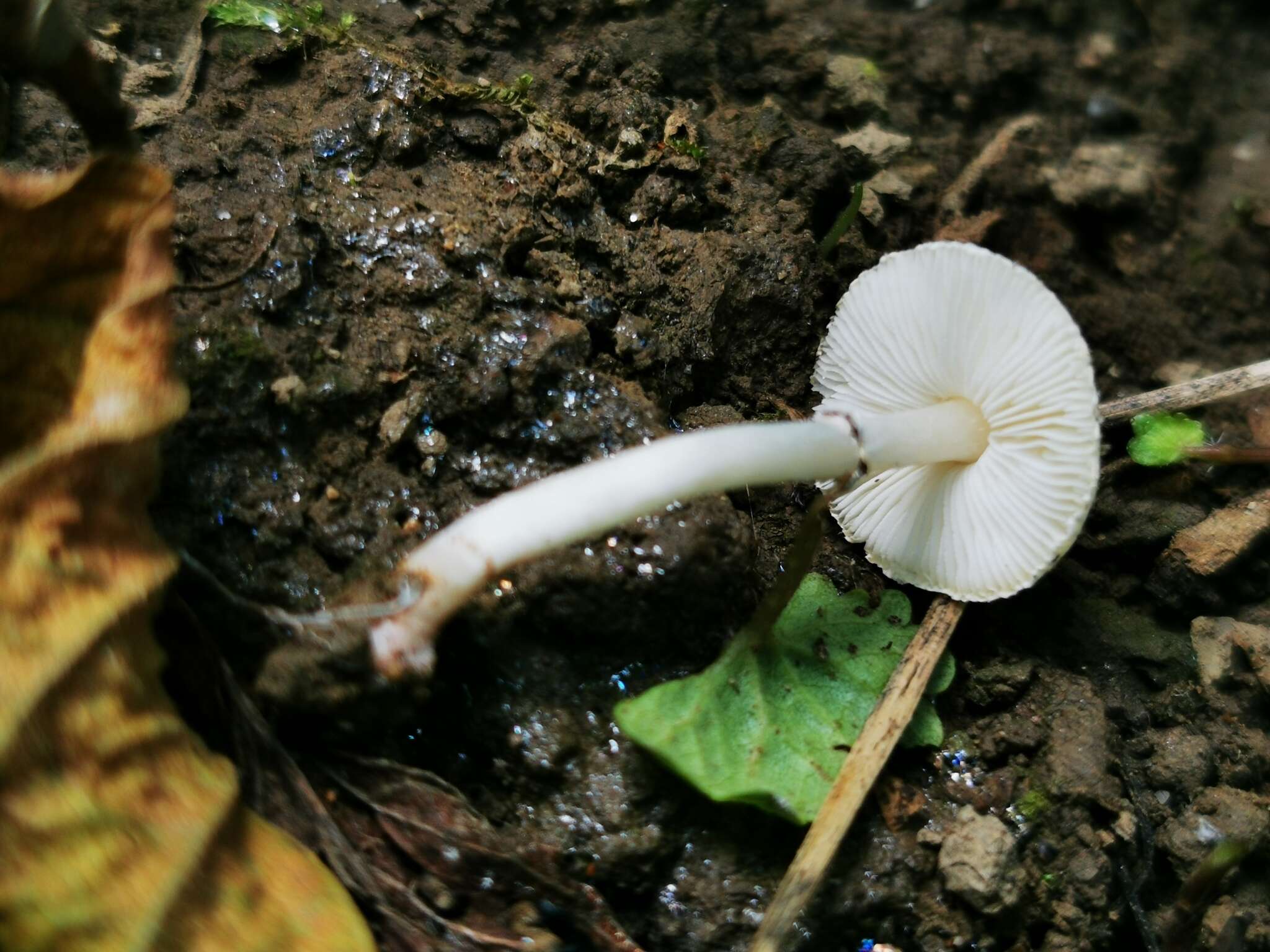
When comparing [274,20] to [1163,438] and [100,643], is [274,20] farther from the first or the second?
[1163,438]

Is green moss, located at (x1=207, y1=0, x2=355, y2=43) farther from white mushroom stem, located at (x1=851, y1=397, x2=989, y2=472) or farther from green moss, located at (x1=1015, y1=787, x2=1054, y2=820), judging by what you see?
green moss, located at (x1=1015, y1=787, x2=1054, y2=820)

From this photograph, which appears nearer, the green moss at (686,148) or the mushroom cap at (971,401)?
the mushroom cap at (971,401)

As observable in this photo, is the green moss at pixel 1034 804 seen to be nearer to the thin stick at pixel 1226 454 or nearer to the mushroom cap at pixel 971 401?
the mushroom cap at pixel 971 401

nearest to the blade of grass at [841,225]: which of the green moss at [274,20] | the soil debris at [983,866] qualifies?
the green moss at [274,20]

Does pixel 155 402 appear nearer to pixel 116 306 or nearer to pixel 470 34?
pixel 116 306

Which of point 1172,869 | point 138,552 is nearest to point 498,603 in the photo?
point 138,552

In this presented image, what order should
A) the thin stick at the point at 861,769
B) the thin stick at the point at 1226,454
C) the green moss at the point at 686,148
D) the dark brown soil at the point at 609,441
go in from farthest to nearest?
1. the green moss at the point at 686,148
2. the thin stick at the point at 1226,454
3. the dark brown soil at the point at 609,441
4. the thin stick at the point at 861,769

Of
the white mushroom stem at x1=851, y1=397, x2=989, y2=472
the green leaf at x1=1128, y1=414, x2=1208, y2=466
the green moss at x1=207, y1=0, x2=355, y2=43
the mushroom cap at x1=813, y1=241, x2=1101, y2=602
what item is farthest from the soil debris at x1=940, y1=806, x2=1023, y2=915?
the green moss at x1=207, y1=0, x2=355, y2=43
